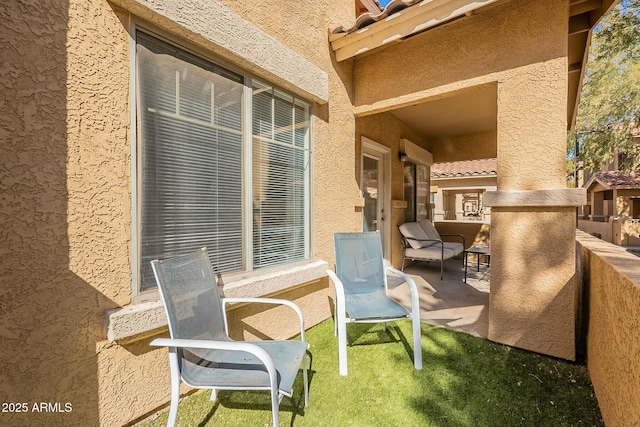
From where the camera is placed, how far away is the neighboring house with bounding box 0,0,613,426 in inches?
73.0

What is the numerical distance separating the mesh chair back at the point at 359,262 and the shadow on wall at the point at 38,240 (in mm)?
2929

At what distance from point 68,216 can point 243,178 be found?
1.55 metres

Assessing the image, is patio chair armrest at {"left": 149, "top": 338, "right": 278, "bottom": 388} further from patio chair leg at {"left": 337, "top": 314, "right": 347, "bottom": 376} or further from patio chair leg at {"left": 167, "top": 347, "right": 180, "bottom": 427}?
patio chair leg at {"left": 337, "top": 314, "right": 347, "bottom": 376}

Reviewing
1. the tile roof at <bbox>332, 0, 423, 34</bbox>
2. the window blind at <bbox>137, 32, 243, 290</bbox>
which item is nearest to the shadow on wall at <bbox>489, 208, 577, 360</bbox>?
the tile roof at <bbox>332, 0, 423, 34</bbox>

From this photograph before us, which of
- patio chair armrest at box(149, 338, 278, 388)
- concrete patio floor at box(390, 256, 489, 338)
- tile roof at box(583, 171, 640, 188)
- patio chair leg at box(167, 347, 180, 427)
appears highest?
tile roof at box(583, 171, 640, 188)

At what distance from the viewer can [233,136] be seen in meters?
3.05

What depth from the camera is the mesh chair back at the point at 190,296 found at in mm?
2062

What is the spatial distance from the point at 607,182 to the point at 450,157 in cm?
1614

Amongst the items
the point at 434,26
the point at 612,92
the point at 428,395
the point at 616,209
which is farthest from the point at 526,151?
the point at 616,209

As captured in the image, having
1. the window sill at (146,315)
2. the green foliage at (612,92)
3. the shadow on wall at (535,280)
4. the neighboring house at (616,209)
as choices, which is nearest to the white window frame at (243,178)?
the window sill at (146,315)

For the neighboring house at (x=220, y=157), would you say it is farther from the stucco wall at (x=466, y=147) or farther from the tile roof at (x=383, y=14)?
the stucco wall at (x=466, y=147)

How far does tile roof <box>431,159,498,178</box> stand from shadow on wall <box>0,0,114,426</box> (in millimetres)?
13225

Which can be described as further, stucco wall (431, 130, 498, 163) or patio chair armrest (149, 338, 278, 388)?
stucco wall (431, 130, 498, 163)

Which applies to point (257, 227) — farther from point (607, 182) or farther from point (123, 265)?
point (607, 182)
